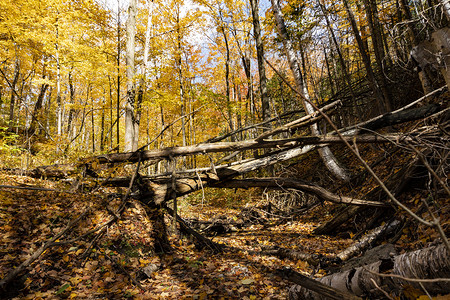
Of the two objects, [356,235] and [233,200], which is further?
[233,200]

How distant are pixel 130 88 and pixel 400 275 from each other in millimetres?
9584

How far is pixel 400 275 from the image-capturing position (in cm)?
192

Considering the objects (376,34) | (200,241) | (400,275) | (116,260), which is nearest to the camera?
(400,275)

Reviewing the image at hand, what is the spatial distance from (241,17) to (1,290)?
16622 mm

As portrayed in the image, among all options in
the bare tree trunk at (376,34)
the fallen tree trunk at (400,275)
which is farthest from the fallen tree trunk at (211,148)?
the bare tree trunk at (376,34)

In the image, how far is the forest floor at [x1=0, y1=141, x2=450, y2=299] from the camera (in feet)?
9.91

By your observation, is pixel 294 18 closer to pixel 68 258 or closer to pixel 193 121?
pixel 68 258

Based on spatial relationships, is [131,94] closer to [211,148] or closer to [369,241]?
[211,148]

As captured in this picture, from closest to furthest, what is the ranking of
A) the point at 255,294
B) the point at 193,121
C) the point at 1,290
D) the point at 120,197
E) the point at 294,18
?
the point at 1,290, the point at 255,294, the point at 120,197, the point at 294,18, the point at 193,121

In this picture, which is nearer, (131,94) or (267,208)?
(267,208)

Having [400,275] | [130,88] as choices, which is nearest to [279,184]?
[400,275]

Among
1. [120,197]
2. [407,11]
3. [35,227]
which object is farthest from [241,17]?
[35,227]

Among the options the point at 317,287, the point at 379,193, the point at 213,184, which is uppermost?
the point at 213,184

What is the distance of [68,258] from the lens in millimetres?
3377
